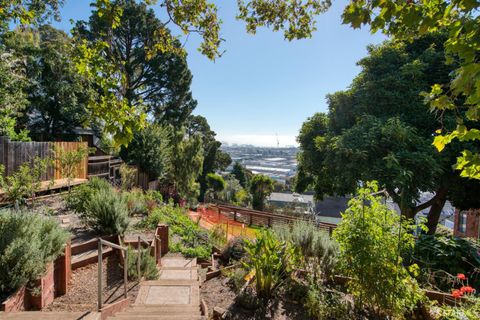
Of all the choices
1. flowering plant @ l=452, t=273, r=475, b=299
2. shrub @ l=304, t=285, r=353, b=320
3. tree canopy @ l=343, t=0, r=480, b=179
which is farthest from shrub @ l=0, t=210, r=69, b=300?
flowering plant @ l=452, t=273, r=475, b=299

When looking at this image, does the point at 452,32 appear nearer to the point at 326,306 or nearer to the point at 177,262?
the point at 326,306

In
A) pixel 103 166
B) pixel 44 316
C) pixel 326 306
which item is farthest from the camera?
pixel 103 166

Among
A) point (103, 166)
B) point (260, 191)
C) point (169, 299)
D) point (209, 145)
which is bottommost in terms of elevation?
point (260, 191)

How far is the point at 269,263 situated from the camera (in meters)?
3.72

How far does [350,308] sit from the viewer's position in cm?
342

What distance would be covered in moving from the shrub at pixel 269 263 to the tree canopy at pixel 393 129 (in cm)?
402

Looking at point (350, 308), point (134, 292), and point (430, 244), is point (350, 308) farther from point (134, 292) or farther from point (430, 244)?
point (134, 292)

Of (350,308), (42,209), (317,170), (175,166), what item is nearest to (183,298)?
(350,308)

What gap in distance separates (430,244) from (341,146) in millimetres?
3871

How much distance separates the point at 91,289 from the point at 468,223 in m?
15.9

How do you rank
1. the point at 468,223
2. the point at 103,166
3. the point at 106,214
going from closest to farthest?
the point at 106,214, the point at 103,166, the point at 468,223

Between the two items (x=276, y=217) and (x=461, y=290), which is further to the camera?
(x=276, y=217)

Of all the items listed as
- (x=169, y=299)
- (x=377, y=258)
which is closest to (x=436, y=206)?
(x=377, y=258)

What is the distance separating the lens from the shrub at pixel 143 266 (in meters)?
4.44
